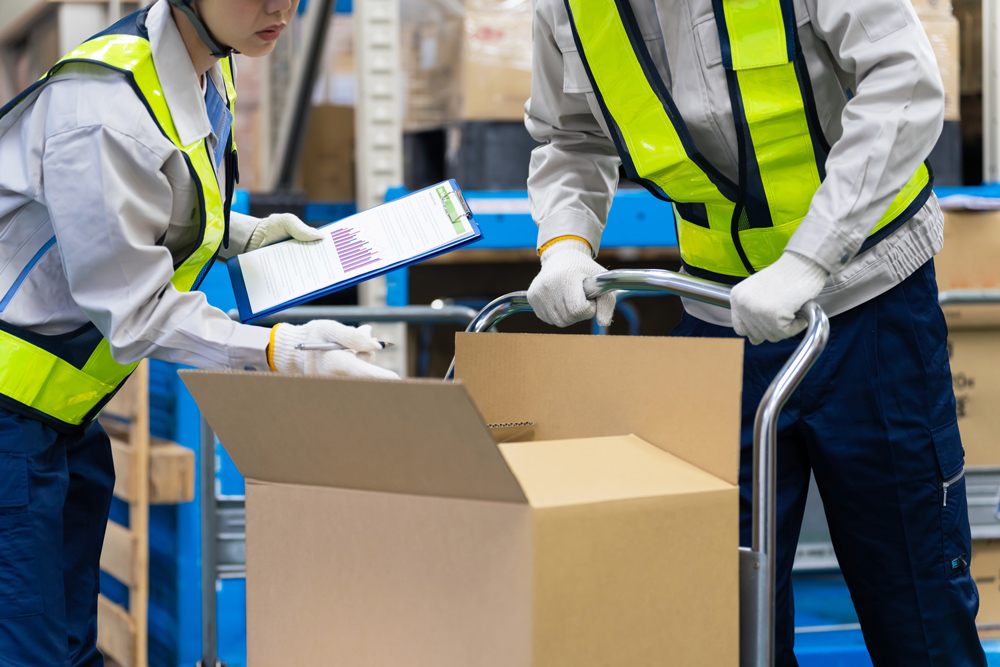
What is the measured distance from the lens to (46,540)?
1342mm

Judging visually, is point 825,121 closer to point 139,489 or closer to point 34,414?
point 34,414

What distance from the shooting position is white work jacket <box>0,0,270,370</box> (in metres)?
1.23

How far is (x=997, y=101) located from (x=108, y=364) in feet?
10.8

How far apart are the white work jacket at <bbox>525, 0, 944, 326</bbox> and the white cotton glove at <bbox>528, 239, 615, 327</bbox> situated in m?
0.13

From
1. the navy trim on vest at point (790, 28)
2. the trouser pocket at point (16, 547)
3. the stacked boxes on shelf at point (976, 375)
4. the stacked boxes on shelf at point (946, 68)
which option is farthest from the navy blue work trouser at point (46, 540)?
the stacked boxes on shelf at point (946, 68)

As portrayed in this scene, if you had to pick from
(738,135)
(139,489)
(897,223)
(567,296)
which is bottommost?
(139,489)

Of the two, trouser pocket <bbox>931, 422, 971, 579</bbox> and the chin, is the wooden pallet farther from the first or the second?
trouser pocket <bbox>931, 422, 971, 579</bbox>

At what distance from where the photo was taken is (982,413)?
2.78m

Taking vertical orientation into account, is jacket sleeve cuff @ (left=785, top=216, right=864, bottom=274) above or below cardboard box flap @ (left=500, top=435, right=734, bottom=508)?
above

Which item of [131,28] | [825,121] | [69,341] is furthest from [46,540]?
[825,121]

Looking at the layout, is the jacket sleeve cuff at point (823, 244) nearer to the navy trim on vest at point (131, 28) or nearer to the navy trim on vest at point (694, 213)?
the navy trim on vest at point (694, 213)

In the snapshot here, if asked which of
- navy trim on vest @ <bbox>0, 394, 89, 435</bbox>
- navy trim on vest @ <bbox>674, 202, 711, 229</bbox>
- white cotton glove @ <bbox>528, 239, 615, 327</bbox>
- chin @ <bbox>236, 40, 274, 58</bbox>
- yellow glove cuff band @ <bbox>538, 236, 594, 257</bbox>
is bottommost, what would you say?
navy trim on vest @ <bbox>0, 394, 89, 435</bbox>

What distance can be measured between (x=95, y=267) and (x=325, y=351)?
309 mm

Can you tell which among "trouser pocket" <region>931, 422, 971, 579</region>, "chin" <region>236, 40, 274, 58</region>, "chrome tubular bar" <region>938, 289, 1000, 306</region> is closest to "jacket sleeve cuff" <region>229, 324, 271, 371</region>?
"chin" <region>236, 40, 274, 58</region>
